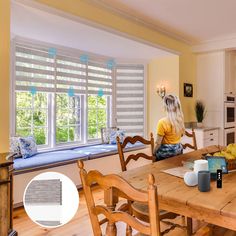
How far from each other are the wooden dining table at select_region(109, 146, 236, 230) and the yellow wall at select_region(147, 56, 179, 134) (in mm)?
3354

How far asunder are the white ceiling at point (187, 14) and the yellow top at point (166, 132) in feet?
5.18

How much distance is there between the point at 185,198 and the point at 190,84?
4167 millimetres

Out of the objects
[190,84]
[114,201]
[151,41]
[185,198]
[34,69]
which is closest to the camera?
[114,201]

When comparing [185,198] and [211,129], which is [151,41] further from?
[185,198]

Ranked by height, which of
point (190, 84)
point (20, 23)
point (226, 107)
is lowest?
point (226, 107)

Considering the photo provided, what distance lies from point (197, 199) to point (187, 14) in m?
3.00

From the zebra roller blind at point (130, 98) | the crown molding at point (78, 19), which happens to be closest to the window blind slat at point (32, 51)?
the crown molding at point (78, 19)

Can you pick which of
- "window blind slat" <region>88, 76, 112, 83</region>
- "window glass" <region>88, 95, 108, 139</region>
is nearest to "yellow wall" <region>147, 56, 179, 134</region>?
"window blind slat" <region>88, 76, 112, 83</region>

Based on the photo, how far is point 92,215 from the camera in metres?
1.12

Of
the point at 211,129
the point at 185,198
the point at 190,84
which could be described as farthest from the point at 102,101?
the point at 185,198

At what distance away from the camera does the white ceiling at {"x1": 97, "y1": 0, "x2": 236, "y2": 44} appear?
3.13 meters

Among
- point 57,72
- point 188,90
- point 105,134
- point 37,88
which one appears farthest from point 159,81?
point 37,88

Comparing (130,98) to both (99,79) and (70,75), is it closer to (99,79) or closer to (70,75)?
(99,79)

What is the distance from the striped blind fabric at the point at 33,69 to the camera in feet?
11.4
